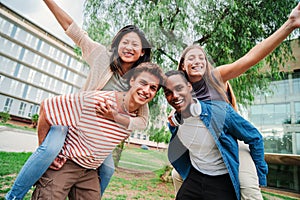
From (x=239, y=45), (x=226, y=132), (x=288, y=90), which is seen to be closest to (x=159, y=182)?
(x=239, y=45)

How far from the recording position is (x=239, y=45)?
3223mm

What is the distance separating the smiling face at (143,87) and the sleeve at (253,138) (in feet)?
1.23

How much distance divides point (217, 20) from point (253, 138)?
90.7 inches

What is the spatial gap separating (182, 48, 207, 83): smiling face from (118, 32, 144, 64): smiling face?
208 mm

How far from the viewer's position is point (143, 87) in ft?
2.43

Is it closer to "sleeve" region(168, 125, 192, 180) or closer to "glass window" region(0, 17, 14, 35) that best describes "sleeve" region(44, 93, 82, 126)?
"sleeve" region(168, 125, 192, 180)

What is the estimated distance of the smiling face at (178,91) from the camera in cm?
81

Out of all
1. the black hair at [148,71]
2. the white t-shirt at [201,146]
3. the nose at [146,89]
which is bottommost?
the white t-shirt at [201,146]

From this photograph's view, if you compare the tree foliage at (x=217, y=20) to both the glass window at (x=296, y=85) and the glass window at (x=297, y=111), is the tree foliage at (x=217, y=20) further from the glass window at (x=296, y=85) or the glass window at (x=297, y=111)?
the glass window at (x=296, y=85)

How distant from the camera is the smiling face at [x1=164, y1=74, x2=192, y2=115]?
2.65 ft

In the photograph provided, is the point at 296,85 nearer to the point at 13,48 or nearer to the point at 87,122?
the point at 87,122

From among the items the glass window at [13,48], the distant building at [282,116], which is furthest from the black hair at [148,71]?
the distant building at [282,116]

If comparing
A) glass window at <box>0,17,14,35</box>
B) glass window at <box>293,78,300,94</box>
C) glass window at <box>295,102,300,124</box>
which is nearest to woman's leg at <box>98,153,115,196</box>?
glass window at <box>0,17,14,35</box>

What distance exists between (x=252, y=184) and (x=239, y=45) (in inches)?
110
